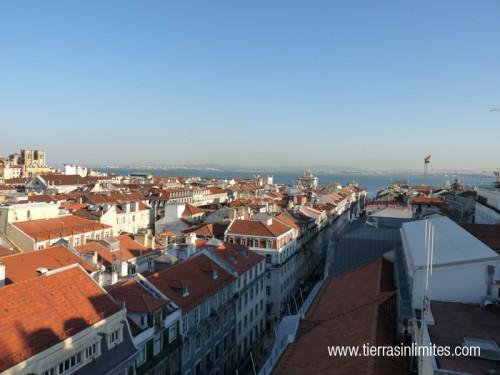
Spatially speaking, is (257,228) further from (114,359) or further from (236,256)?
(114,359)

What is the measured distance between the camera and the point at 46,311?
17625 millimetres

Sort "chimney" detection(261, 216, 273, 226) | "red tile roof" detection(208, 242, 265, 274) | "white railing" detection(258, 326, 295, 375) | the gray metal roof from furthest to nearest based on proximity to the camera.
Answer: "chimney" detection(261, 216, 273, 226) < "red tile roof" detection(208, 242, 265, 274) < "white railing" detection(258, 326, 295, 375) < the gray metal roof

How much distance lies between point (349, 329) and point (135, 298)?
1086 cm

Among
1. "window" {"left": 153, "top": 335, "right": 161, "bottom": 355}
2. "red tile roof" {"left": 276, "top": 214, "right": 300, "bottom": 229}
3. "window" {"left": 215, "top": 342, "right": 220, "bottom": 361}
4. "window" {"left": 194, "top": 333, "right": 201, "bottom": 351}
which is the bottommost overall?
"window" {"left": 215, "top": 342, "right": 220, "bottom": 361}

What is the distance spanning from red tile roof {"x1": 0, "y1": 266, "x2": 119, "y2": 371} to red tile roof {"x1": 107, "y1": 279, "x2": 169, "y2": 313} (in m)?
1.87

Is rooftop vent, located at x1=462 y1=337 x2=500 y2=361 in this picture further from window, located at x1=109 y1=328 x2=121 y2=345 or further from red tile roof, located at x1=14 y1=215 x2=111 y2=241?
red tile roof, located at x1=14 y1=215 x2=111 y2=241

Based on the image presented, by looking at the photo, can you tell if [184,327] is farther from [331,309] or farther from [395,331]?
[395,331]

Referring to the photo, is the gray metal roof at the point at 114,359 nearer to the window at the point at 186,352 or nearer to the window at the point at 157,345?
the window at the point at 157,345

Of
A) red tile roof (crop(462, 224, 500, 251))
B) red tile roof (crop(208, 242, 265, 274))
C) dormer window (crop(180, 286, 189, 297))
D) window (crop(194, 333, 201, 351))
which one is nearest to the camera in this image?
red tile roof (crop(462, 224, 500, 251))

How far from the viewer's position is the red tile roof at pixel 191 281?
26.0 meters

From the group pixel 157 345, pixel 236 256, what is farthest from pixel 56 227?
pixel 157 345

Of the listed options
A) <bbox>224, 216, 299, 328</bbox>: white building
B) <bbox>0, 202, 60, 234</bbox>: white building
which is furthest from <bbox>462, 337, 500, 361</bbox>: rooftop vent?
<bbox>0, 202, 60, 234</bbox>: white building

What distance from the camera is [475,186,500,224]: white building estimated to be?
42844 mm

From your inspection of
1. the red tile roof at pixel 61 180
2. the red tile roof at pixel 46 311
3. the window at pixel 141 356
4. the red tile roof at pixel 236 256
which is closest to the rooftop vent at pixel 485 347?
the red tile roof at pixel 46 311
